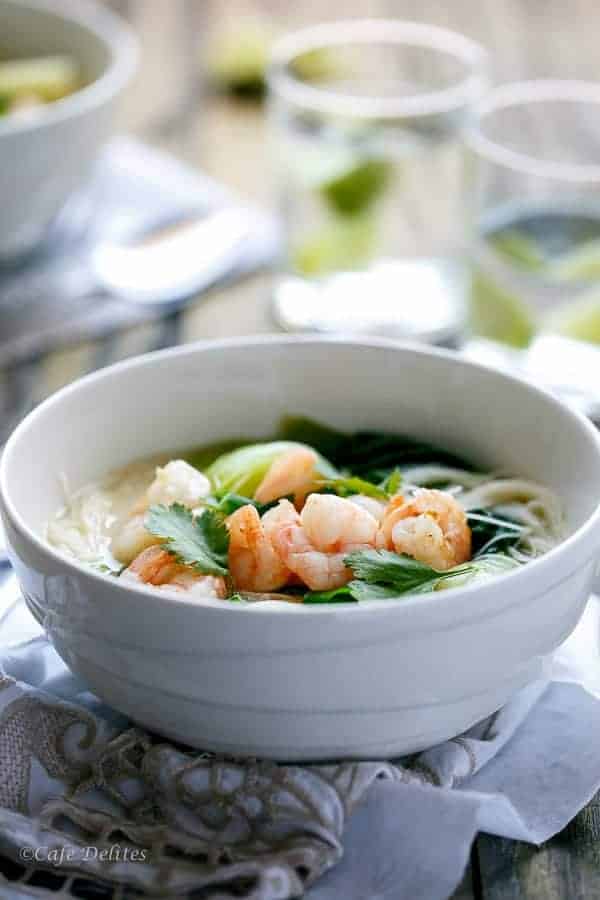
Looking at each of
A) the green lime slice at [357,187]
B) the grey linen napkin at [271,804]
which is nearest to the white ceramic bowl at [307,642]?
the grey linen napkin at [271,804]

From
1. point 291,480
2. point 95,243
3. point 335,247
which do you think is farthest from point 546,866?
point 95,243

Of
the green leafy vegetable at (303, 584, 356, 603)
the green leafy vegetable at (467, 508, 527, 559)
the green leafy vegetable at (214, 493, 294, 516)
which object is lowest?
the green leafy vegetable at (467, 508, 527, 559)

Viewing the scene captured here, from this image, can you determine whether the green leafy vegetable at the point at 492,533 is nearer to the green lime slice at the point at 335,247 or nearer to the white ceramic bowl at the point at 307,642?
the white ceramic bowl at the point at 307,642

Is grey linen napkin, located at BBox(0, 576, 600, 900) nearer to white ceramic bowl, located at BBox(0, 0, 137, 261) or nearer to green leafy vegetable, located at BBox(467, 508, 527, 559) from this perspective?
green leafy vegetable, located at BBox(467, 508, 527, 559)

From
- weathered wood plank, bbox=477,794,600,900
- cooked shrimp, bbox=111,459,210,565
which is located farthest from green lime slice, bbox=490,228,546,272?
weathered wood plank, bbox=477,794,600,900

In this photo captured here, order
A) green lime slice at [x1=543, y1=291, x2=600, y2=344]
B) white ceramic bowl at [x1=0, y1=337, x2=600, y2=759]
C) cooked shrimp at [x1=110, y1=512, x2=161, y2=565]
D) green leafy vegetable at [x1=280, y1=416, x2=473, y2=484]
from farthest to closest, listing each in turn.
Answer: green lime slice at [x1=543, y1=291, x2=600, y2=344], green leafy vegetable at [x1=280, y1=416, x2=473, y2=484], cooked shrimp at [x1=110, y1=512, x2=161, y2=565], white ceramic bowl at [x1=0, y1=337, x2=600, y2=759]

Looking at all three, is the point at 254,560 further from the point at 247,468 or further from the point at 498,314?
the point at 498,314
